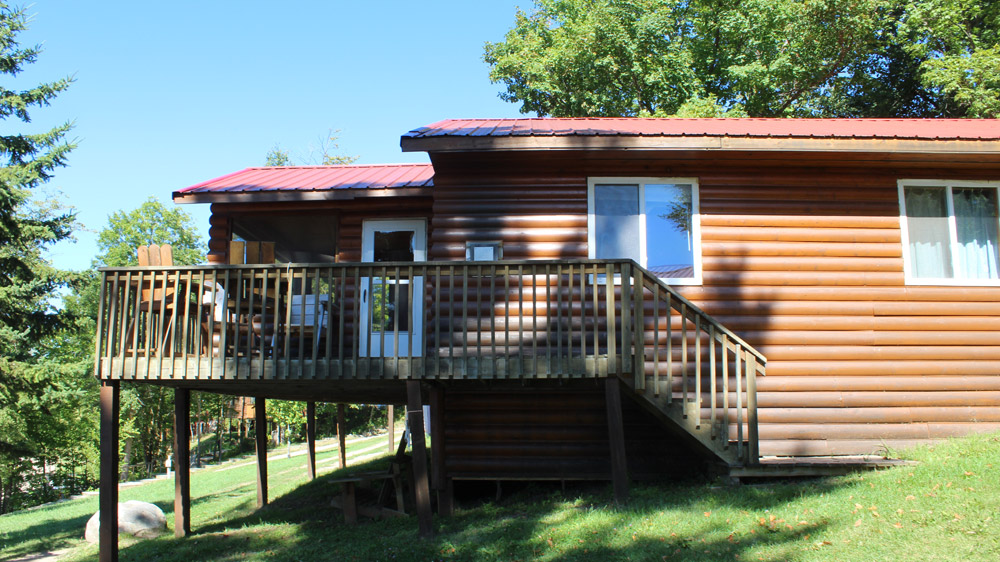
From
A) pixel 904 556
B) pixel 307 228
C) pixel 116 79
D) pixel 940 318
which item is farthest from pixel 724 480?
pixel 116 79

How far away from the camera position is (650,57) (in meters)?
24.9

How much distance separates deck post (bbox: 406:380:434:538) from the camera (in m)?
7.77

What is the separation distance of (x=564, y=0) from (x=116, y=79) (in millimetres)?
16148

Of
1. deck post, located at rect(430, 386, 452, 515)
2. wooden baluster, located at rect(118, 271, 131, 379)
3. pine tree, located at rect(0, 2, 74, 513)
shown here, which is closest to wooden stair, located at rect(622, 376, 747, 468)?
deck post, located at rect(430, 386, 452, 515)

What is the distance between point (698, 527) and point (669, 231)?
170 inches

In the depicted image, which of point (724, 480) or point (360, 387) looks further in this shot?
point (360, 387)

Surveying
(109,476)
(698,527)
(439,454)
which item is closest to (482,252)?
(439,454)

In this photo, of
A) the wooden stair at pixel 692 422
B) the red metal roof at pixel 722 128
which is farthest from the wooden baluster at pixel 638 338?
the red metal roof at pixel 722 128

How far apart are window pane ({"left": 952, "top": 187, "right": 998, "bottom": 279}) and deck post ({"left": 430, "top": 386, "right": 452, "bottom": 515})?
7.16m

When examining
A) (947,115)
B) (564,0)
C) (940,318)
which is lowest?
(940,318)

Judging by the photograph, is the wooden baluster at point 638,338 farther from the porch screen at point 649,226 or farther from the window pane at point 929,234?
the window pane at point 929,234

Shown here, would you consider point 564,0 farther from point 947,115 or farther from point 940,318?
point 940,318

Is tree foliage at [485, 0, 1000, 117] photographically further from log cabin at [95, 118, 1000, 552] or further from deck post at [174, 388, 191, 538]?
deck post at [174, 388, 191, 538]

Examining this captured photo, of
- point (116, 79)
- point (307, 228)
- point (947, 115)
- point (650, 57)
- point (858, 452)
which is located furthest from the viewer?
point (650, 57)
